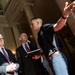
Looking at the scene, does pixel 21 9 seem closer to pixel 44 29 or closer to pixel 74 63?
pixel 74 63

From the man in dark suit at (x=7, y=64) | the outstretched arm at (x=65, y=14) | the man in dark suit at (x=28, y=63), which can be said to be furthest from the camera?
the man in dark suit at (x=28, y=63)

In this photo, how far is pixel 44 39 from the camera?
3.27m

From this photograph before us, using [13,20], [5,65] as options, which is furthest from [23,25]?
[5,65]

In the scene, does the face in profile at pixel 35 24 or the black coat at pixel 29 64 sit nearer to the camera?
the face in profile at pixel 35 24

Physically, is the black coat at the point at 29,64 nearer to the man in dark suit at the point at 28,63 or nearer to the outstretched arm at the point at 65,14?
the man in dark suit at the point at 28,63

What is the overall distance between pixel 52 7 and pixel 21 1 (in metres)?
1.97

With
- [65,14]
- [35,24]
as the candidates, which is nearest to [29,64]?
[35,24]

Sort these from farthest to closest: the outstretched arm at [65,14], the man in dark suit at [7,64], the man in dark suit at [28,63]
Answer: the man in dark suit at [28,63] → the man in dark suit at [7,64] → the outstretched arm at [65,14]

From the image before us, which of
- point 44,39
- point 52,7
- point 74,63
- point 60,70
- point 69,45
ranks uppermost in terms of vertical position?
point 52,7

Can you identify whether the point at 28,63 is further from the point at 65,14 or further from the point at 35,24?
the point at 65,14

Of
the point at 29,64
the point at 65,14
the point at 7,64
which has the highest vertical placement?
the point at 65,14

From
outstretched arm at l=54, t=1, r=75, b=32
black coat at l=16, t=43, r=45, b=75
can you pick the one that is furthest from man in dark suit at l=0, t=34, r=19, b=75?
outstretched arm at l=54, t=1, r=75, b=32

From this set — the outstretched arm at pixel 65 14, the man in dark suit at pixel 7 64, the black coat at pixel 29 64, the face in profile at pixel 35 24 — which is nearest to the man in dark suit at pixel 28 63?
the black coat at pixel 29 64

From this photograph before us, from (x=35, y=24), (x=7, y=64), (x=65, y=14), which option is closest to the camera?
(x=65, y=14)
